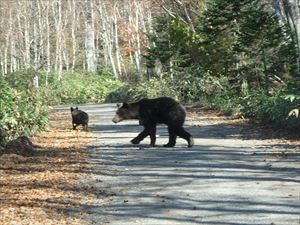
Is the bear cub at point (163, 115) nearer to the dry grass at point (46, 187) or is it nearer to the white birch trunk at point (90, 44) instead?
the dry grass at point (46, 187)

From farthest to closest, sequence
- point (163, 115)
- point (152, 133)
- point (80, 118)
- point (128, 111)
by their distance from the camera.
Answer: point (80, 118), point (128, 111), point (152, 133), point (163, 115)

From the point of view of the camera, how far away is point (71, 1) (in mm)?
78875

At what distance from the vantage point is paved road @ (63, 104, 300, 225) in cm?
754

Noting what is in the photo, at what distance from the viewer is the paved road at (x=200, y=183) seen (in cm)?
754

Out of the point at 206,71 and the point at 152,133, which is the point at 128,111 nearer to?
the point at 152,133

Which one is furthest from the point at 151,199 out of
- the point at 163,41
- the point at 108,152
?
the point at 163,41

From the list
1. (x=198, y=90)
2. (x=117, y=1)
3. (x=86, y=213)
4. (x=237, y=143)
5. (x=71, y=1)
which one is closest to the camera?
(x=86, y=213)

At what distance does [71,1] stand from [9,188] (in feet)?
234

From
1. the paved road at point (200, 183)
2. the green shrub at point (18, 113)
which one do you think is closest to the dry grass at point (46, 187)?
the paved road at point (200, 183)

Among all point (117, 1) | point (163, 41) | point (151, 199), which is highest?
point (117, 1)

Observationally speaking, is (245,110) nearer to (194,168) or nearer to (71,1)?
(194,168)

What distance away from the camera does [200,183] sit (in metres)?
9.77

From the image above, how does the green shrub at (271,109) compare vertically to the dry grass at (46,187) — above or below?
above

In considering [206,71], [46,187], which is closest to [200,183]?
[46,187]
